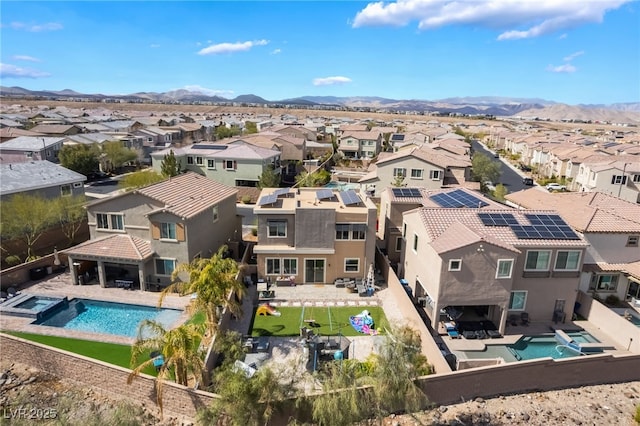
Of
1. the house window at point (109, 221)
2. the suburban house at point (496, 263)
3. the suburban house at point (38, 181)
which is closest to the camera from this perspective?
the suburban house at point (496, 263)

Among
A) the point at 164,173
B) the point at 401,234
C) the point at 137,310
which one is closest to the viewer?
the point at 137,310

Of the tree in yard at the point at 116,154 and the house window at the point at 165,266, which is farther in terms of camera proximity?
the tree in yard at the point at 116,154

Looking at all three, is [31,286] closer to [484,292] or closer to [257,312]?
[257,312]

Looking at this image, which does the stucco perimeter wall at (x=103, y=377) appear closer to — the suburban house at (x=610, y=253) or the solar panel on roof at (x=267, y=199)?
the solar panel on roof at (x=267, y=199)

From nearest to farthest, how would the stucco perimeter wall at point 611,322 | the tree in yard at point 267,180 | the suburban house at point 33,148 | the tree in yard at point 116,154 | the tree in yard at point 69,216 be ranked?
the stucco perimeter wall at point 611,322 → the tree in yard at point 69,216 → the tree in yard at point 267,180 → the suburban house at point 33,148 → the tree in yard at point 116,154

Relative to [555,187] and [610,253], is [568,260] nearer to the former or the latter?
[610,253]

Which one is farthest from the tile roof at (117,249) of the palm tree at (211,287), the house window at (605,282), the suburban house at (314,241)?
the house window at (605,282)

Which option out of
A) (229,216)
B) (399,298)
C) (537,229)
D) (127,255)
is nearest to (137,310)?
(127,255)
